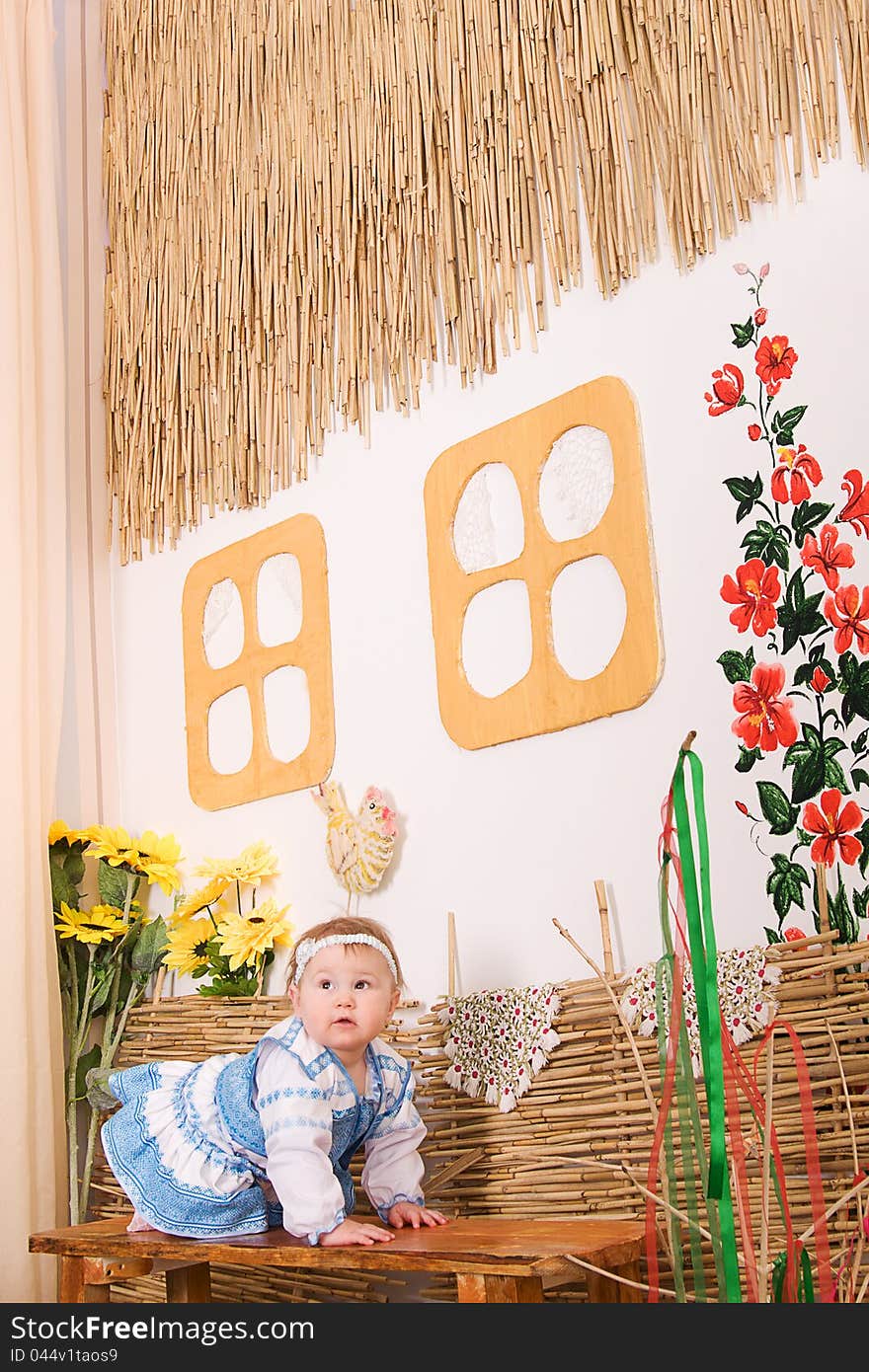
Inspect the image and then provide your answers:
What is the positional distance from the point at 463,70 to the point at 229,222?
0.55m

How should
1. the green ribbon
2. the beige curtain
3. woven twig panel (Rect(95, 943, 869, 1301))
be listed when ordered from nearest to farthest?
1. the green ribbon
2. woven twig panel (Rect(95, 943, 869, 1301))
3. the beige curtain

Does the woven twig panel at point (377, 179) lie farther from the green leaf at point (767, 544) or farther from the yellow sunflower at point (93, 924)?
the yellow sunflower at point (93, 924)

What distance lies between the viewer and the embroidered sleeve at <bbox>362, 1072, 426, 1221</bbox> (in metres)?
1.45

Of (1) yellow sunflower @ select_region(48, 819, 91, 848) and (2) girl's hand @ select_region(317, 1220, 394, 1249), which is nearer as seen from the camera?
(2) girl's hand @ select_region(317, 1220, 394, 1249)

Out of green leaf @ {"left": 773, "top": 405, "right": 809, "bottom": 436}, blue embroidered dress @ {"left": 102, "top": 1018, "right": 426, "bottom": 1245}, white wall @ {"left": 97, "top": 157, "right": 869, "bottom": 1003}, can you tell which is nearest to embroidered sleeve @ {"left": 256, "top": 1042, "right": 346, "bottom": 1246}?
blue embroidered dress @ {"left": 102, "top": 1018, "right": 426, "bottom": 1245}

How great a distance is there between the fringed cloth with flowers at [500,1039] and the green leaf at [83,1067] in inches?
27.3

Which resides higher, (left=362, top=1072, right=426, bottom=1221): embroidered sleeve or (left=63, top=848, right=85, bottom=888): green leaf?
(left=63, top=848, right=85, bottom=888): green leaf

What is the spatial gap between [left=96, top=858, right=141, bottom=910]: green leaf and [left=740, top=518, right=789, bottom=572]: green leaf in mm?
1177

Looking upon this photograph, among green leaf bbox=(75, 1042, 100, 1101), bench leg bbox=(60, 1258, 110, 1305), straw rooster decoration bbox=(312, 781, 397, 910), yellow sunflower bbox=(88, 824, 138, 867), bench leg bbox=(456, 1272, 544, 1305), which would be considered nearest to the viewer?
bench leg bbox=(456, 1272, 544, 1305)

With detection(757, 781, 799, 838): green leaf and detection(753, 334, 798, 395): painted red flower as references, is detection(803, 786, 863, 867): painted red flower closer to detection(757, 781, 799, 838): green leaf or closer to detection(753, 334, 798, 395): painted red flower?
detection(757, 781, 799, 838): green leaf

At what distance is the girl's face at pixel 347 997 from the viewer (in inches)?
56.2

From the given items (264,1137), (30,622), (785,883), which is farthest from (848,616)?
(30,622)

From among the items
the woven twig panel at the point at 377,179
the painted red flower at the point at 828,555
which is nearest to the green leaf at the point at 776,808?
the painted red flower at the point at 828,555

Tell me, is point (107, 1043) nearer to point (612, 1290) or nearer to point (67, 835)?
point (67, 835)
